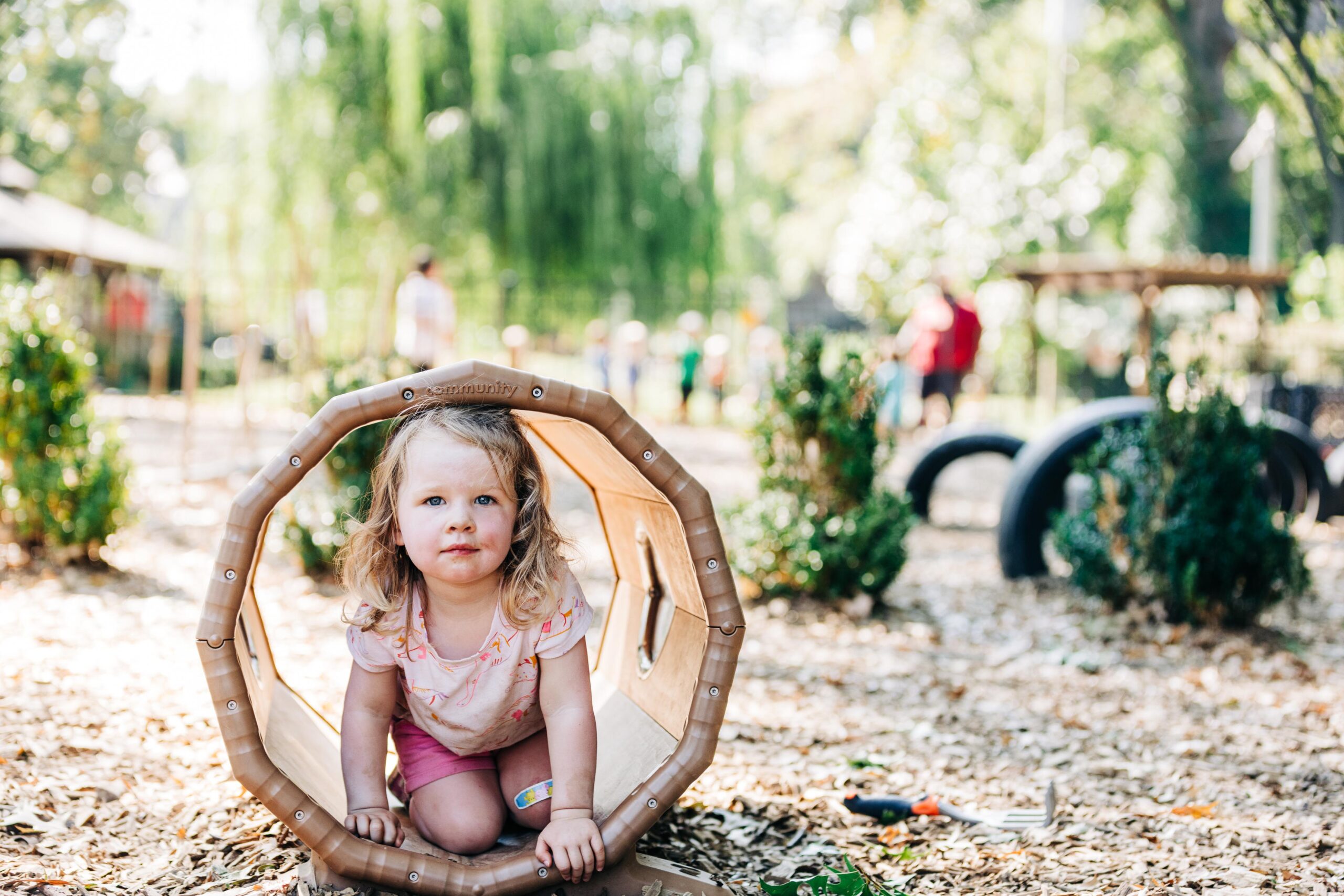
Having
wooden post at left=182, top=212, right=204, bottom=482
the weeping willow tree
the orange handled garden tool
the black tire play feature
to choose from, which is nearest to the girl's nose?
the orange handled garden tool

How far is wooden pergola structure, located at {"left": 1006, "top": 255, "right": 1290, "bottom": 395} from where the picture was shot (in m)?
13.5

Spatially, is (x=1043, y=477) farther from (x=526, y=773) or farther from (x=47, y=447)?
(x=47, y=447)

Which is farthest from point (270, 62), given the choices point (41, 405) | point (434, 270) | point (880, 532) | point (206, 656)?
point (206, 656)

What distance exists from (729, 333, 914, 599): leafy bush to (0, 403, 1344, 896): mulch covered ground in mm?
223

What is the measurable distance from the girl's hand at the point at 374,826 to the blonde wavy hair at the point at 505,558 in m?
0.40

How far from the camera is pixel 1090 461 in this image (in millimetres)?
5582

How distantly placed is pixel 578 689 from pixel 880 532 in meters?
3.35

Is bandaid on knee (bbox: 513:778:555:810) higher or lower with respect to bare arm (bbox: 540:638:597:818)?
lower

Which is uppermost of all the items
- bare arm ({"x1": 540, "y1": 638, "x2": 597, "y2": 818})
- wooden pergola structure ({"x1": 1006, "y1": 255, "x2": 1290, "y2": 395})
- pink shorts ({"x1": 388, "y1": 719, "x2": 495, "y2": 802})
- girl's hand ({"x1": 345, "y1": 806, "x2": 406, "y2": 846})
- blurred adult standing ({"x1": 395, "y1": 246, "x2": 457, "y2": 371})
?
wooden pergola structure ({"x1": 1006, "y1": 255, "x2": 1290, "y2": 395})

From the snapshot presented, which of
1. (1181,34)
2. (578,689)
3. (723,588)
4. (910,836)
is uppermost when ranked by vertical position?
(1181,34)

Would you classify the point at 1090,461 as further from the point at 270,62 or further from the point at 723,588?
the point at 270,62

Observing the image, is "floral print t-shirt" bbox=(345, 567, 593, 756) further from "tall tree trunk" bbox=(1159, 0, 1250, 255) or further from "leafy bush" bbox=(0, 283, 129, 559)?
"tall tree trunk" bbox=(1159, 0, 1250, 255)

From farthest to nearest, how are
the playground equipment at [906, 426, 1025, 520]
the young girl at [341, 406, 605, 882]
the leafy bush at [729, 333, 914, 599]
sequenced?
the playground equipment at [906, 426, 1025, 520] → the leafy bush at [729, 333, 914, 599] → the young girl at [341, 406, 605, 882]

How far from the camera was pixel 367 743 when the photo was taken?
2.58 m
